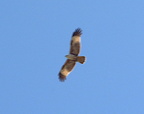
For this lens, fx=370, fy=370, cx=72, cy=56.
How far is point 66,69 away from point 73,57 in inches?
45.8

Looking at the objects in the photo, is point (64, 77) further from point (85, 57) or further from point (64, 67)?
point (85, 57)

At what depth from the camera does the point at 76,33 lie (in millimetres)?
20016

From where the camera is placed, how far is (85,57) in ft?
61.7

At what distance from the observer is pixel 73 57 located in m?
19.1

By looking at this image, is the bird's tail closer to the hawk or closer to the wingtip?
the hawk

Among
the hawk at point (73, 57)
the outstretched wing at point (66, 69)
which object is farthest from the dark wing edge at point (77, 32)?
the outstretched wing at point (66, 69)

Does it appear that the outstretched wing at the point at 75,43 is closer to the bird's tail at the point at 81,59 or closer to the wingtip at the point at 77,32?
the wingtip at the point at 77,32

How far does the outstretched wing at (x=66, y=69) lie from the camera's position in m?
19.6

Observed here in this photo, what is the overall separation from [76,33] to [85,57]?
1.83m

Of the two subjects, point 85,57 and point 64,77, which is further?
point 64,77

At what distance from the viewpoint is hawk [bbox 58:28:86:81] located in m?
19.1

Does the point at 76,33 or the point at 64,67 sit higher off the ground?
the point at 76,33

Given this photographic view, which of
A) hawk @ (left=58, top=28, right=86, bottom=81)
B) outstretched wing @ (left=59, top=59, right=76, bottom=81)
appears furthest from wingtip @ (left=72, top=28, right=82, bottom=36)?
outstretched wing @ (left=59, top=59, right=76, bottom=81)

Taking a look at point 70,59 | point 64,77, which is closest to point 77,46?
point 70,59
